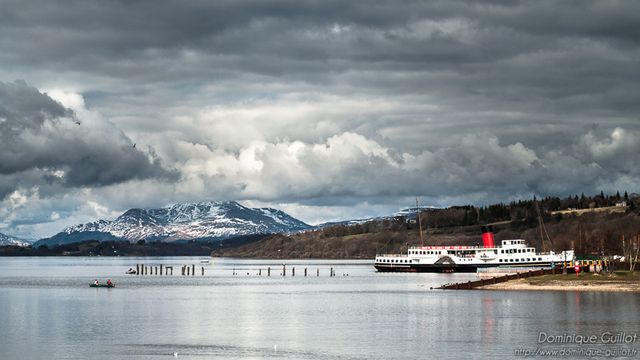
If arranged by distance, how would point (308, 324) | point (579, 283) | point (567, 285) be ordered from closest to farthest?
point (308, 324) → point (579, 283) → point (567, 285)

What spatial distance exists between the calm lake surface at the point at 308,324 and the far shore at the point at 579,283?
17.7ft


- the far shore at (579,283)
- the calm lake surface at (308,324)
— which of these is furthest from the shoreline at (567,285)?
the calm lake surface at (308,324)

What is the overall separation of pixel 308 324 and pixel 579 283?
56.9m

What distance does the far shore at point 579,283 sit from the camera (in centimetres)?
13500

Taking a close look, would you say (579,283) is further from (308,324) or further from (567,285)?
(308,324)

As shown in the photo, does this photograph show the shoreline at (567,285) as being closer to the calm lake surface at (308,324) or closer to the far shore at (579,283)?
the far shore at (579,283)

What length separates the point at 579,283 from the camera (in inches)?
5507

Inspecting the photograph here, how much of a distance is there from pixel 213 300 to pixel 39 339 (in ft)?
181

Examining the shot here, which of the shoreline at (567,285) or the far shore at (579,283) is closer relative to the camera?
the shoreline at (567,285)

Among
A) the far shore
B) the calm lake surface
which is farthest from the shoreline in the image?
the calm lake surface

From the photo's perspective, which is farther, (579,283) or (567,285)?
(567,285)

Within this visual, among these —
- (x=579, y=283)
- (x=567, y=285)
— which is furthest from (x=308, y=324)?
(x=579, y=283)

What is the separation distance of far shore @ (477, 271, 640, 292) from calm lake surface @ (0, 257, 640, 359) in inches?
212

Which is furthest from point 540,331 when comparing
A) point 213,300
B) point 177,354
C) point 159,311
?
point 213,300
